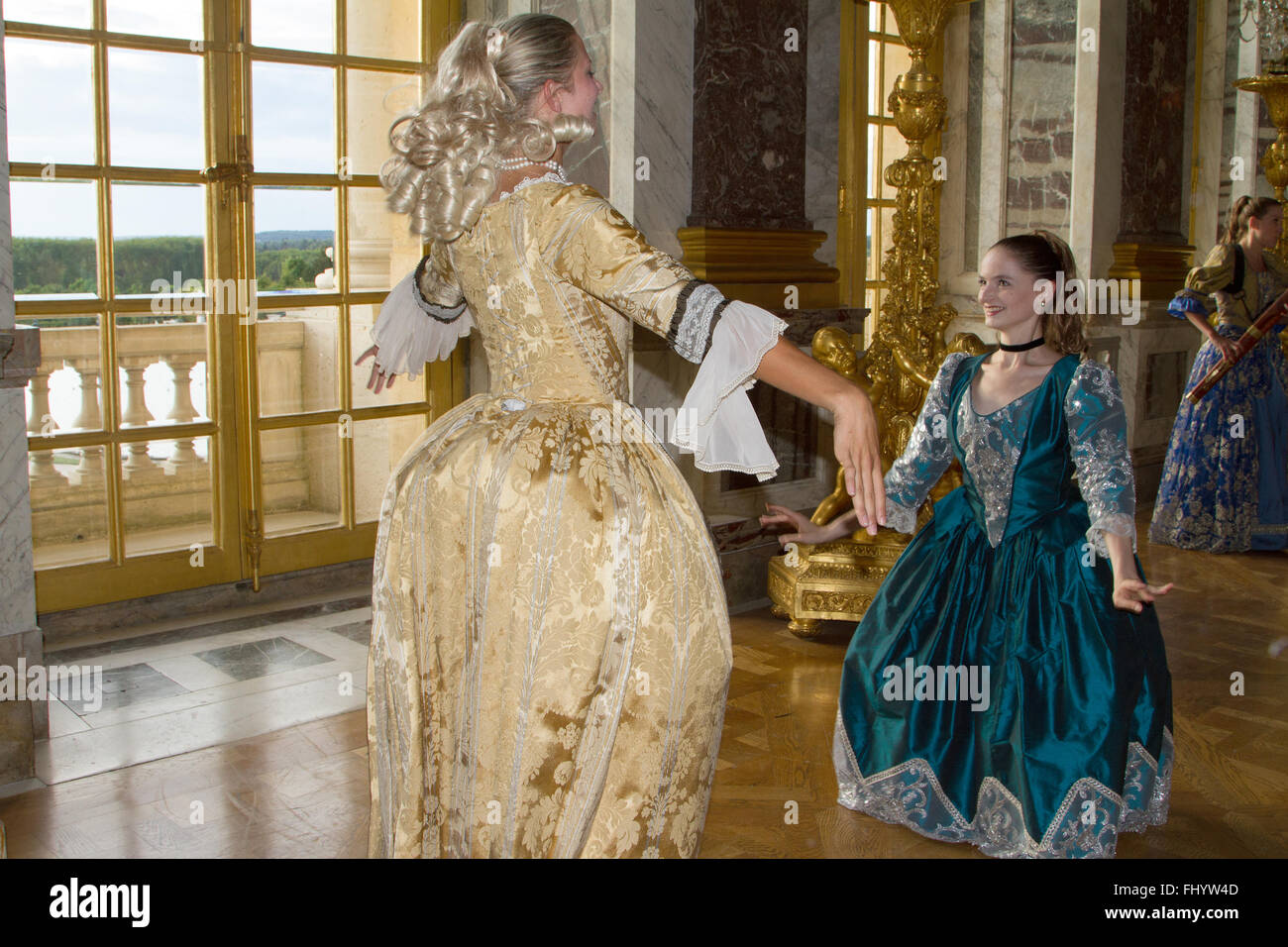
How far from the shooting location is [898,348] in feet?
14.6

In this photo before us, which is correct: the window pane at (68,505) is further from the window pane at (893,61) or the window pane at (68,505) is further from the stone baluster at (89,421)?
the window pane at (893,61)

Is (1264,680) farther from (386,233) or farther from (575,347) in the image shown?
(386,233)

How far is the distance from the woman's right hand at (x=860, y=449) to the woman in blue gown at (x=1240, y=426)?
461cm

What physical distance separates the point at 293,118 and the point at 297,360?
88 centimetres

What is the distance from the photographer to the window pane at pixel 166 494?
169 inches

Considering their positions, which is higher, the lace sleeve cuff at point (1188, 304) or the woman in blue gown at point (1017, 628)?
the lace sleeve cuff at point (1188, 304)

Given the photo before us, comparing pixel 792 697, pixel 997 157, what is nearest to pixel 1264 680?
pixel 792 697

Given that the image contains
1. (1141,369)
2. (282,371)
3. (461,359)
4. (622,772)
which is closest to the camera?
(622,772)

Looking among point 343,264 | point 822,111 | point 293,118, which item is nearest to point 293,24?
point 293,118

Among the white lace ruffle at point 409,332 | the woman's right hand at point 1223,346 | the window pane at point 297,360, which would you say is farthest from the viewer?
the woman's right hand at point 1223,346

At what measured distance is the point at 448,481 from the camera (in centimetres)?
182

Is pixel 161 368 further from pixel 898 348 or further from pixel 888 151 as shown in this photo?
pixel 888 151

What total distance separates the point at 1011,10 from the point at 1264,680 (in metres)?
4.30

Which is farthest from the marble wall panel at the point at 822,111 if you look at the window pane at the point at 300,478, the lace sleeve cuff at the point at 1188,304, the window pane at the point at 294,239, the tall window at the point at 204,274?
the window pane at the point at 300,478
